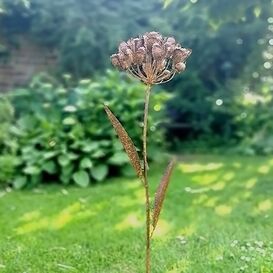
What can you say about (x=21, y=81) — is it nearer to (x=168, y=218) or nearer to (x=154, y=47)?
(x=168, y=218)

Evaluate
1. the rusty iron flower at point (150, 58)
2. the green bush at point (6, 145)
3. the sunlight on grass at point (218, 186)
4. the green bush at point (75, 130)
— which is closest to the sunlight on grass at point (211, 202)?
the sunlight on grass at point (218, 186)

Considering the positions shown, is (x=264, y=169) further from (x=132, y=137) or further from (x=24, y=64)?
(x=24, y=64)

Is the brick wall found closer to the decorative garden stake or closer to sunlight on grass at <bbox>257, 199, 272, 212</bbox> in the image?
sunlight on grass at <bbox>257, 199, 272, 212</bbox>

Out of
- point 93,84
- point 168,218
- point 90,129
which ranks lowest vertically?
point 168,218

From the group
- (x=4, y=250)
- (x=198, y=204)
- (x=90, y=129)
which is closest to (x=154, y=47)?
(x=4, y=250)

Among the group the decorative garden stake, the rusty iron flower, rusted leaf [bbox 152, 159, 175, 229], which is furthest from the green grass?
the rusty iron flower
